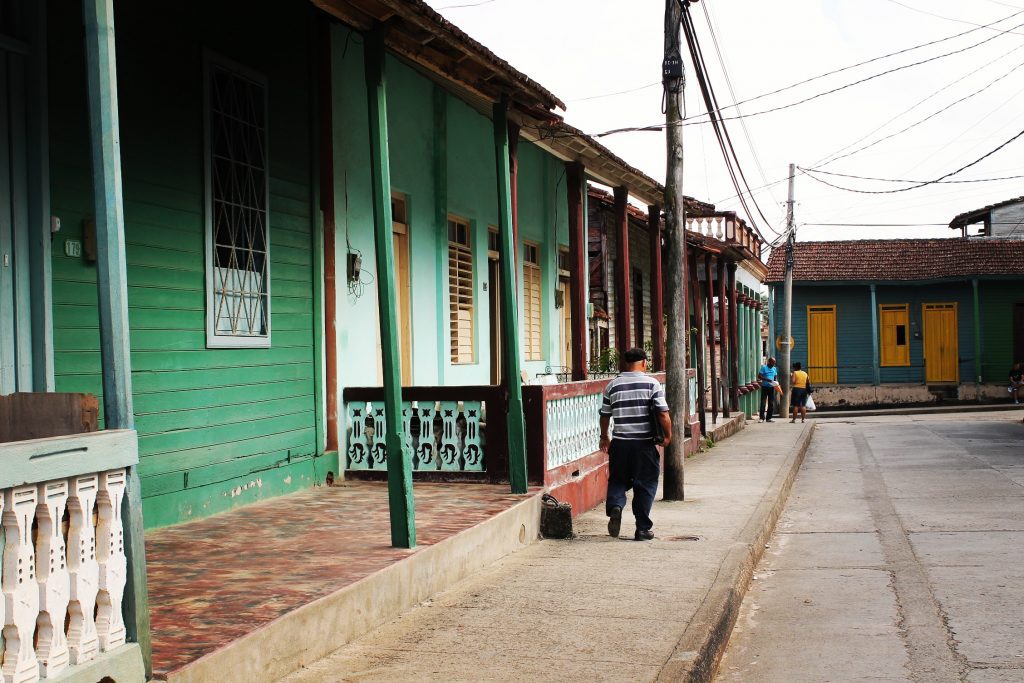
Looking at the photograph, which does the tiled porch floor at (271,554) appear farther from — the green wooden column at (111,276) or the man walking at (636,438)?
the man walking at (636,438)

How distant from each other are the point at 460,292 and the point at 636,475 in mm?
4768

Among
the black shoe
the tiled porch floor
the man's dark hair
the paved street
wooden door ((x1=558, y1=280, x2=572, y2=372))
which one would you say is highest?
wooden door ((x1=558, y1=280, x2=572, y2=372))

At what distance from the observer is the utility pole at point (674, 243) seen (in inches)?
483

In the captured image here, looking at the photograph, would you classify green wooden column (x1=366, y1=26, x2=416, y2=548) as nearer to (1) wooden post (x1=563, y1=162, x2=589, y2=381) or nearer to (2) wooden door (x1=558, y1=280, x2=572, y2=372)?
(1) wooden post (x1=563, y1=162, x2=589, y2=381)

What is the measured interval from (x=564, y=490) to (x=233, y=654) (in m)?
6.39

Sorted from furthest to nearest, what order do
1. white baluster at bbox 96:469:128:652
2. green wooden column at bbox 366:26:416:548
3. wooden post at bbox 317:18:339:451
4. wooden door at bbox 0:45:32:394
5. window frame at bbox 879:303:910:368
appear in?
1. window frame at bbox 879:303:910:368
2. wooden post at bbox 317:18:339:451
3. green wooden column at bbox 366:26:416:548
4. wooden door at bbox 0:45:32:394
5. white baluster at bbox 96:469:128:652

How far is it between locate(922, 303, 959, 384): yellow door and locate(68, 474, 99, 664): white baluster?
39.3 meters

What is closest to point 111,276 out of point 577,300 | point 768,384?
point 577,300

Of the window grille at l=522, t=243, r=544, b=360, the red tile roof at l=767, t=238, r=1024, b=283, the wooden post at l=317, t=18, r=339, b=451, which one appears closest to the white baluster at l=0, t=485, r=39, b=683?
the wooden post at l=317, t=18, r=339, b=451

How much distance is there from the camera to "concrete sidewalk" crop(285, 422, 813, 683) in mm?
5324

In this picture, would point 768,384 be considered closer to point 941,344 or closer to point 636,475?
point 941,344

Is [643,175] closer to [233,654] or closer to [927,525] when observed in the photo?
[927,525]

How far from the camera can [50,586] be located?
3.69 metres

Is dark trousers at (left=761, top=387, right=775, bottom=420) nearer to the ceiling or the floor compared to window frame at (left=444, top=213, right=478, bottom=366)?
nearer to the floor
